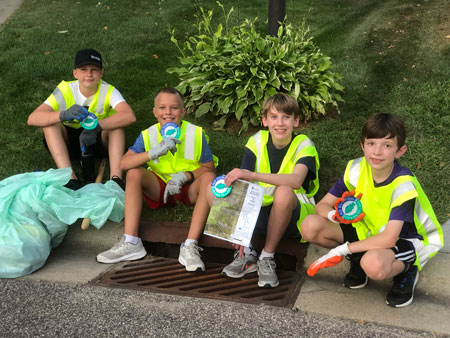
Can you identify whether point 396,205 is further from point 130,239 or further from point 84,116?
point 84,116

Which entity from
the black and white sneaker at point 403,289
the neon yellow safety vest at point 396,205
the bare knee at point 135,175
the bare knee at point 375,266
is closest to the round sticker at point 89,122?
the bare knee at point 135,175

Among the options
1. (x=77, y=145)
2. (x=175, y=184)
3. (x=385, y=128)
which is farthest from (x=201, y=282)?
(x=77, y=145)

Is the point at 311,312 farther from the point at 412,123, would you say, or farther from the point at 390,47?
the point at 390,47

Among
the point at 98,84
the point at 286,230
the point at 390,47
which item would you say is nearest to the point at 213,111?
the point at 98,84

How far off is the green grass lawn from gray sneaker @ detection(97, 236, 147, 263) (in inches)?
18.7

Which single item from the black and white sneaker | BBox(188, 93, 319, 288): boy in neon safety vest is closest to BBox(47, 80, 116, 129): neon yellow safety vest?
BBox(188, 93, 319, 288): boy in neon safety vest

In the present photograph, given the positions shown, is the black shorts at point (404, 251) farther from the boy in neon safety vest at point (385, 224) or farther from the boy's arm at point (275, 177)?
the boy's arm at point (275, 177)

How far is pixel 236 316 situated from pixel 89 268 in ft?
4.03

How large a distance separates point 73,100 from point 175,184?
145 cm

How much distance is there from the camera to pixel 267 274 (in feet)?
11.6

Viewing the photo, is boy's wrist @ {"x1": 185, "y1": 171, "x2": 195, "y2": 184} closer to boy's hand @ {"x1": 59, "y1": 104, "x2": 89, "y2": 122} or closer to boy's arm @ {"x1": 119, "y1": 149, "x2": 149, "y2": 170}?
boy's arm @ {"x1": 119, "y1": 149, "x2": 149, "y2": 170}

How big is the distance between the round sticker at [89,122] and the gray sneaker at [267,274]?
183cm

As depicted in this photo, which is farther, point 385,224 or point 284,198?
point 284,198

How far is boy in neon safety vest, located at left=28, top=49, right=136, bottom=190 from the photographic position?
4.55m
